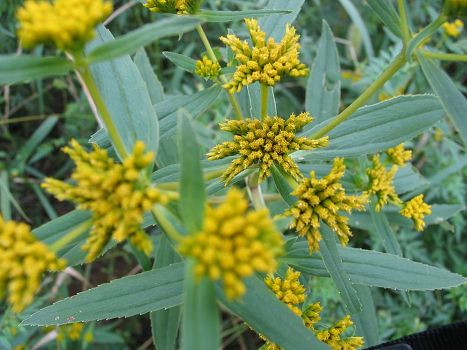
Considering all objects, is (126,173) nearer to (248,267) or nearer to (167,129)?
(248,267)

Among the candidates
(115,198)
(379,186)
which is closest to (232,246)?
(115,198)

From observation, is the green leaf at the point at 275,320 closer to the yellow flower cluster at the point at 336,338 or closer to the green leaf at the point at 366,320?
the yellow flower cluster at the point at 336,338

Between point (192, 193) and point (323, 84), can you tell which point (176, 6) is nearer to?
point (192, 193)

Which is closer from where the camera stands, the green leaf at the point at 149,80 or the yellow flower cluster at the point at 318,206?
the yellow flower cluster at the point at 318,206

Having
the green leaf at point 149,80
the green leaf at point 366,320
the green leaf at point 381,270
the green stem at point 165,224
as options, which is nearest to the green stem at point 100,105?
the green stem at point 165,224

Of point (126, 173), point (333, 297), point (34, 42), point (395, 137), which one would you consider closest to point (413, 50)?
point (395, 137)

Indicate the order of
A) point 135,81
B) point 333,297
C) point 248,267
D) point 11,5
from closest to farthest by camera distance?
point 248,267 < point 135,81 < point 333,297 < point 11,5
